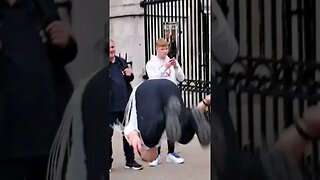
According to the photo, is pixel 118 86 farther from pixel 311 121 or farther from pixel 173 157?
pixel 311 121

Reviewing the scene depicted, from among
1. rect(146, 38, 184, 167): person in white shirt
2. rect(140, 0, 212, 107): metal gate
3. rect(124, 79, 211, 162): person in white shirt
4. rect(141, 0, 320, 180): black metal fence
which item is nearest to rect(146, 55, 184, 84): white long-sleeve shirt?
rect(146, 38, 184, 167): person in white shirt

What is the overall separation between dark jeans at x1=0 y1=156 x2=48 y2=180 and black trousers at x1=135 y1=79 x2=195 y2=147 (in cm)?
104

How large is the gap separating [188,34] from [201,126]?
6832 mm

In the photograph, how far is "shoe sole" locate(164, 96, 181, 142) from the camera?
145 inches

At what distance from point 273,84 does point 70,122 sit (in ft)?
3.59

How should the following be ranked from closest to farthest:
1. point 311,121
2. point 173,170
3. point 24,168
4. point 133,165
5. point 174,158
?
point 24,168, point 311,121, point 173,170, point 133,165, point 174,158

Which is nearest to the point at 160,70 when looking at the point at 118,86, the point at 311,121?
the point at 118,86

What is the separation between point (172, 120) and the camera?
12.0ft

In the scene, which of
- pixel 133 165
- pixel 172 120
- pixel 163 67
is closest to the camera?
pixel 172 120

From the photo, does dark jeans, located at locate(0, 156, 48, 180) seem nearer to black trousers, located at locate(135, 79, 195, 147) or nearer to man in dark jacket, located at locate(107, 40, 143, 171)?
black trousers, located at locate(135, 79, 195, 147)

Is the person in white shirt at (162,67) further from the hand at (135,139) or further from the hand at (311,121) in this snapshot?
the hand at (311,121)

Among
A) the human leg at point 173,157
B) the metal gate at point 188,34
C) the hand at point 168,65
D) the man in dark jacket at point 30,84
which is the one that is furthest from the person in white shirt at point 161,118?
the metal gate at point 188,34

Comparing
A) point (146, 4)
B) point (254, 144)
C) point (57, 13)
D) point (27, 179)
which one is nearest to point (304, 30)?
point (254, 144)

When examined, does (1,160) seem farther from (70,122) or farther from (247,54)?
(247,54)
